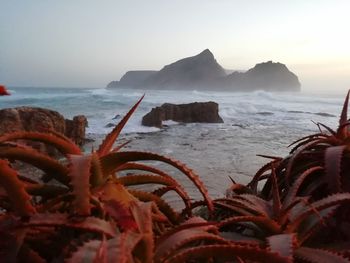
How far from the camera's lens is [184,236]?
0.91 meters

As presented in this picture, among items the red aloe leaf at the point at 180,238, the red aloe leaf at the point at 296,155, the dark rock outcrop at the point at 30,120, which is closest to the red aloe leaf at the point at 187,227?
the red aloe leaf at the point at 180,238

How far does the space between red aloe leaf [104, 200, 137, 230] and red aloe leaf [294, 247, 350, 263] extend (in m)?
0.50

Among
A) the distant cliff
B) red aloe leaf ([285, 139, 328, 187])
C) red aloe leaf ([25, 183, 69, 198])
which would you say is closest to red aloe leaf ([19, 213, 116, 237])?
red aloe leaf ([25, 183, 69, 198])

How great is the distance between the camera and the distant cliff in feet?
436

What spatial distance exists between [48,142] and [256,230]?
718 mm

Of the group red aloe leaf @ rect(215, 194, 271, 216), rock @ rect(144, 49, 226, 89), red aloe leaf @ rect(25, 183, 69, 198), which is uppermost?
rock @ rect(144, 49, 226, 89)

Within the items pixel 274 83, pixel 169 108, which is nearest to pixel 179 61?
pixel 274 83

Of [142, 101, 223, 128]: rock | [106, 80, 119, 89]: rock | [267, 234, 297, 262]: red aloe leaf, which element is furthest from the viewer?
[106, 80, 119, 89]: rock

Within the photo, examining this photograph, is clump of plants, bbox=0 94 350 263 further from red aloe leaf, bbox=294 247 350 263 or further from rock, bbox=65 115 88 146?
rock, bbox=65 115 88 146

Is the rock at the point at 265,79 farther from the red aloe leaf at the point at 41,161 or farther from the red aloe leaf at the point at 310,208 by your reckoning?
the red aloe leaf at the point at 41,161

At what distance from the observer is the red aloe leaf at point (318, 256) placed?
3.34 feet

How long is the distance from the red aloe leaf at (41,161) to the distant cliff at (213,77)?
127 m

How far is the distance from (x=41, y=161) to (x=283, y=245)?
702mm

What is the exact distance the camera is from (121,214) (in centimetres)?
93
